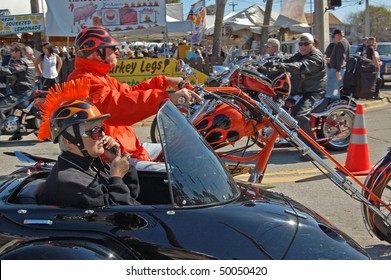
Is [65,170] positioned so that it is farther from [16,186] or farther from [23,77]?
[23,77]

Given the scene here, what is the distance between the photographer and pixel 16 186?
297cm

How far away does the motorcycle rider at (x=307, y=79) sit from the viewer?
7730 mm

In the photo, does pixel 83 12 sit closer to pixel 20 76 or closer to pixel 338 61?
pixel 20 76

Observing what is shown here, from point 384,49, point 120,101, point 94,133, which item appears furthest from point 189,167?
point 384,49

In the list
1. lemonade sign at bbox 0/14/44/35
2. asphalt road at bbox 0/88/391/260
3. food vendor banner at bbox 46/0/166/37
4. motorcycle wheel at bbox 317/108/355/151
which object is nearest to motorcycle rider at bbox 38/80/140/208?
asphalt road at bbox 0/88/391/260

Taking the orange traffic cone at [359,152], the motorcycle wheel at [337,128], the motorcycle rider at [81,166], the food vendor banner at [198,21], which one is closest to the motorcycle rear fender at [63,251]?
the motorcycle rider at [81,166]

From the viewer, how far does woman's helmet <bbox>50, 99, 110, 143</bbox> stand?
2740 millimetres

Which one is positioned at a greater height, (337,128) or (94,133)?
(94,133)

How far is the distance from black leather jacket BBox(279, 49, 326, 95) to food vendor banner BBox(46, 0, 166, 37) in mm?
8254

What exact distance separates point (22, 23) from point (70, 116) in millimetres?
15549

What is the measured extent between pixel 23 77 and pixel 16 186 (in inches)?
290

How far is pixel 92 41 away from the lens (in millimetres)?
3744

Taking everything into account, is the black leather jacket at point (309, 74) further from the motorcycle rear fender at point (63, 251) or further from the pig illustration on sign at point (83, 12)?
the pig illustration on sign at point (83, 12)

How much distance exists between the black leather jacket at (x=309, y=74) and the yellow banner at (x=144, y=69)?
244 inches
